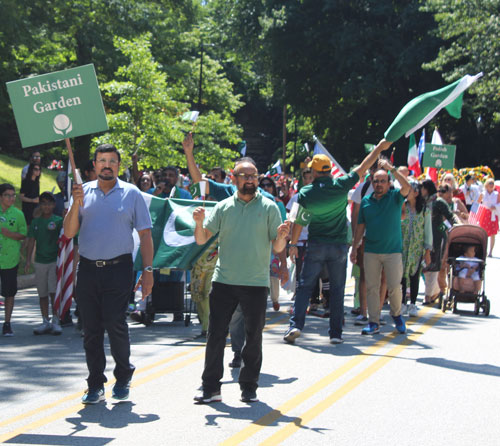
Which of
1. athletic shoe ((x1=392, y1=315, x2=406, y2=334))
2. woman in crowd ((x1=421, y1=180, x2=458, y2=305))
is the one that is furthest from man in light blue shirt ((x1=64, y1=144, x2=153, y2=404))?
woman in crowd ((x1=421, y1=180, x2=458, y2=305))

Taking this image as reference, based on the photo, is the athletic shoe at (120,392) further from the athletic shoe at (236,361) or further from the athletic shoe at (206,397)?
the athletic shoe at (236,361)

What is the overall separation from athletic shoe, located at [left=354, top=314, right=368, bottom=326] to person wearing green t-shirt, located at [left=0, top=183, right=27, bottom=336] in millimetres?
4388

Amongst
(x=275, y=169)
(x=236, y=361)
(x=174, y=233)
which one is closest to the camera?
(x=236, y=361)

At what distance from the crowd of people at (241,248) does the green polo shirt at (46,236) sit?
0.01 m

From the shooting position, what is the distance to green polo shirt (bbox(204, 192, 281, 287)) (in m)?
6.87

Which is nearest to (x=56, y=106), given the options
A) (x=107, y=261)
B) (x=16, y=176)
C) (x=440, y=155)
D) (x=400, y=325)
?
(x=107, y=261)

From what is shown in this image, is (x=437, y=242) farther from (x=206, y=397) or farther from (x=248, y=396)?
(x=206, y=397)

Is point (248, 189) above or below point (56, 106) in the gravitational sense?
below

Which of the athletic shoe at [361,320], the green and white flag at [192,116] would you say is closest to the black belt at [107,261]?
the athletic shoe at [361,320]

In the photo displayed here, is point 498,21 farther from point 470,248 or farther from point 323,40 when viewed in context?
point 470,248

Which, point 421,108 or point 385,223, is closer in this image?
point 421,108

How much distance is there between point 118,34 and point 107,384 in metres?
28.6

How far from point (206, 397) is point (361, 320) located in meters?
5.16

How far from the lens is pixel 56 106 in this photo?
26.2ft
